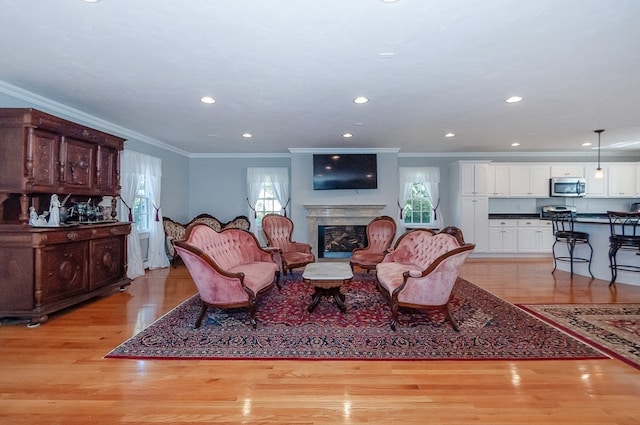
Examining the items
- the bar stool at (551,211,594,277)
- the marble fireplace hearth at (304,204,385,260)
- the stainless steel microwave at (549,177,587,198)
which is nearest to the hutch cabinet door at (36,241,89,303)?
the marble fireplace hearth at (304,204,385,260)

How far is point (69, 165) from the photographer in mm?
3842

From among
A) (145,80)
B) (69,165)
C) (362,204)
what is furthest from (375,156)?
(69,165)

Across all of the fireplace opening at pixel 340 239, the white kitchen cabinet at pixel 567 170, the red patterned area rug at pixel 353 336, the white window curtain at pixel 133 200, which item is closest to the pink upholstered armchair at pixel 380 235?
the fireplace opening at pixel 340 239

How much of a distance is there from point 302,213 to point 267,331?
421 cm

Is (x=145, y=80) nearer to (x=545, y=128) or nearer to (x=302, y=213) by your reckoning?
(x=302, y=213)

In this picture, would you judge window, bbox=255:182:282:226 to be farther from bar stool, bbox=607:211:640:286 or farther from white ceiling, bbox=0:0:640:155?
bar stool, bbox=607:211:640:286

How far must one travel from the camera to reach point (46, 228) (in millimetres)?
3318

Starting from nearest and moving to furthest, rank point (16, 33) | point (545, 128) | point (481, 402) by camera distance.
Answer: point (481, 402) → point (16, 33) → point (545, 128)

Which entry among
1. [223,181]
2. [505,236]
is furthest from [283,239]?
[505,236]

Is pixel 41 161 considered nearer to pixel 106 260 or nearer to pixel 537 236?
pixel 106 260

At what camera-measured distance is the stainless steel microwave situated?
23.3 ft

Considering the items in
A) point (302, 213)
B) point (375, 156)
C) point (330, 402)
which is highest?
point (375, 156)

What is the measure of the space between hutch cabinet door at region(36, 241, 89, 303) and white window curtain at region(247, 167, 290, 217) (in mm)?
4029

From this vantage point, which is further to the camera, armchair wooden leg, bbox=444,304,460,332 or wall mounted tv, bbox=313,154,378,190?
wall mounted tv, bbox=313,154,378,190
